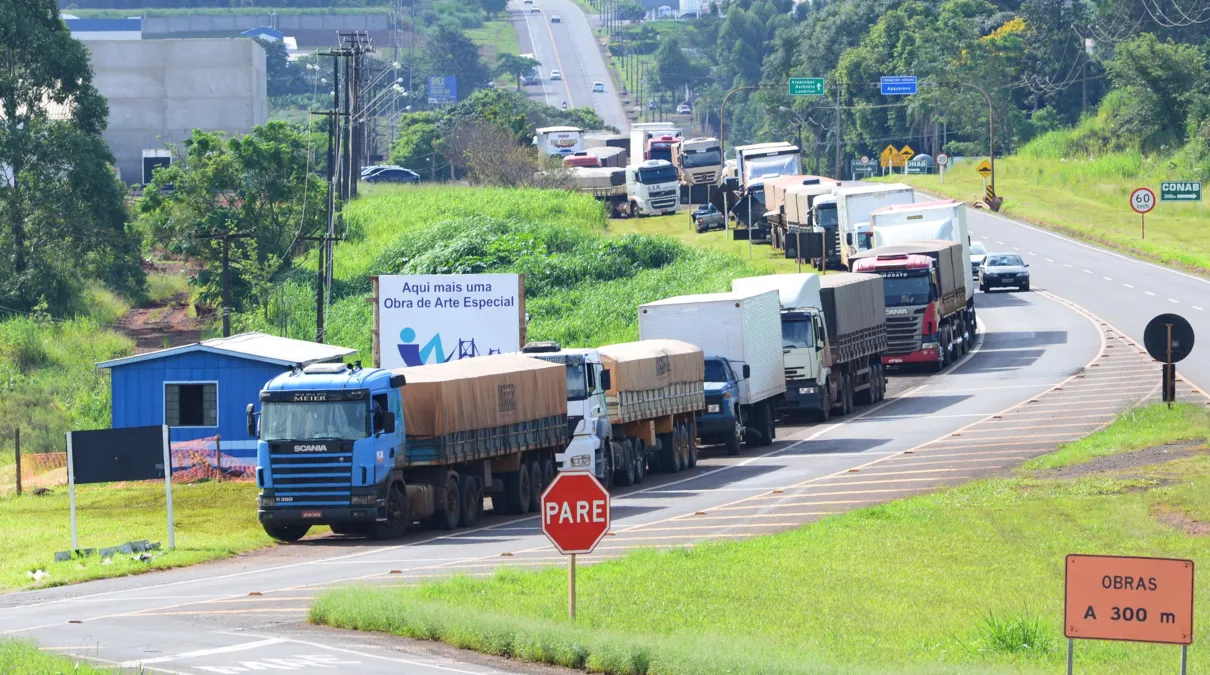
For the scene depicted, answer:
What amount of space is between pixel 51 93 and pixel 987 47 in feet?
262

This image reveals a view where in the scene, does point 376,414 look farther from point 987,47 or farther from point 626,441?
point 987,47

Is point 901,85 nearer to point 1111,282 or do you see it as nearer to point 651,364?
point 1111,282

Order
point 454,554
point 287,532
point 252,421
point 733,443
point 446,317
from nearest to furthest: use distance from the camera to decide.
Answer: point 454,554, point 252,421, point 287,532, point 733,443, point 446,317

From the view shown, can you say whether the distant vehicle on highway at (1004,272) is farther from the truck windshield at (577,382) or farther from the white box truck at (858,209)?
the truck windshield at (577,382)

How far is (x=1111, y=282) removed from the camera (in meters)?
67.5

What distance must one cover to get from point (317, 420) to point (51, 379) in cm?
3733

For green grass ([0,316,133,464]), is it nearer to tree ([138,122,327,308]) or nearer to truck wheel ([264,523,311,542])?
tree ([138,122,327,308])

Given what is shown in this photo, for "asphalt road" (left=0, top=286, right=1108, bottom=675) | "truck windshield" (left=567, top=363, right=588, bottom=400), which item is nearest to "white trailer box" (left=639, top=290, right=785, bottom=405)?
"asphalt road" (left=0, top=286, right=1108, bottom=675)

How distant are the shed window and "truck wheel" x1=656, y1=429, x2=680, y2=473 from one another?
34.8ft

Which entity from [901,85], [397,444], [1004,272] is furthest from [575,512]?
[901,85]

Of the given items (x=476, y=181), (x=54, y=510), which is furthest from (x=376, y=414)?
(x=476, y=181)

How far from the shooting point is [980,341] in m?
57.1

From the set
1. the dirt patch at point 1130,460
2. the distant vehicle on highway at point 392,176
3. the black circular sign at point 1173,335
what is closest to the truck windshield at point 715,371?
the black circular sign at point 1173,335

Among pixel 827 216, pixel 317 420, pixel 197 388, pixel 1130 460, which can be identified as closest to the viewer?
pixel 317 420
